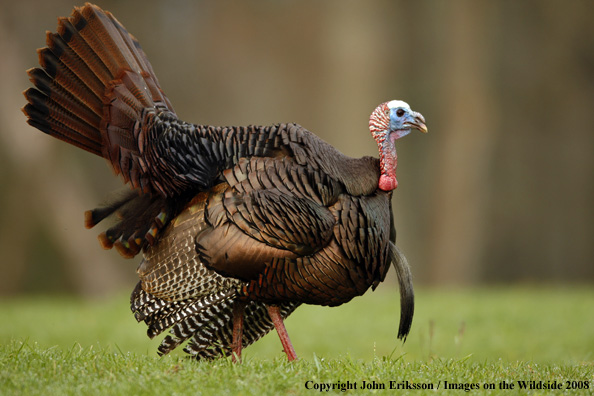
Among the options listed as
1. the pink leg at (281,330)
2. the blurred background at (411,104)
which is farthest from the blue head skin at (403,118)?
the blurred background at (411,104)

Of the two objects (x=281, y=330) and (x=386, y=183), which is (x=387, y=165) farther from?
(x=281, y=330)

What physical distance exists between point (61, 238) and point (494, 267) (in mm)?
8922

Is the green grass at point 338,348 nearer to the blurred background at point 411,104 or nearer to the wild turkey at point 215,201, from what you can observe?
the wild turkey at point 215,201

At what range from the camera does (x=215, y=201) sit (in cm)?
473

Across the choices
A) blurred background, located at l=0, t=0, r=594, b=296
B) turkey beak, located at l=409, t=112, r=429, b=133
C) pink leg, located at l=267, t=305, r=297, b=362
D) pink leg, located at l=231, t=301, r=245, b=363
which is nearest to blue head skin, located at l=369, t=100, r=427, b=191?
turkey beak, located at l=409, t=112, r=429, b=133

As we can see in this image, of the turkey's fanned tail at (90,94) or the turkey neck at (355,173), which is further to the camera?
the turkey's fanned tail at (90,94)

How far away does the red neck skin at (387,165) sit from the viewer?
4867 mm

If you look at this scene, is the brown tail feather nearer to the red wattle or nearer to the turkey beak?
the red wattle

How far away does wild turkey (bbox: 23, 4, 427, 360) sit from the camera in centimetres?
455

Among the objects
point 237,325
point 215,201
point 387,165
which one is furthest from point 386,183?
point 237,325

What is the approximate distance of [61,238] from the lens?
11.5 metres

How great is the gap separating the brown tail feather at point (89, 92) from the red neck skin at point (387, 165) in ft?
5.40

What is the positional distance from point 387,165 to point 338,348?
9.13 ft

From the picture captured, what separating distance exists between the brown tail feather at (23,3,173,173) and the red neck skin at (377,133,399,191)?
1647 mm
